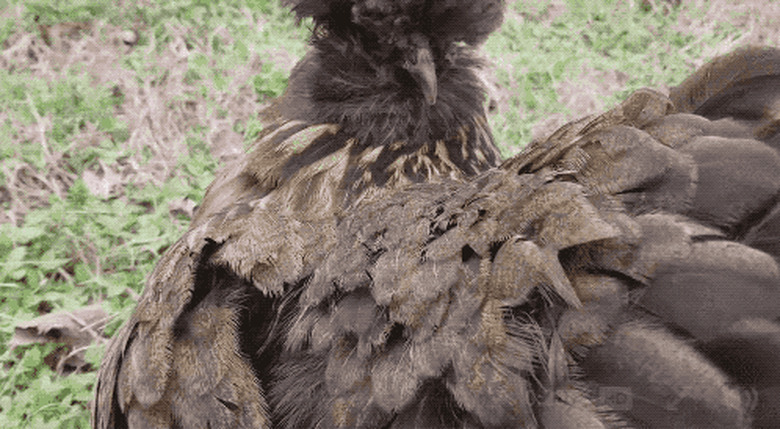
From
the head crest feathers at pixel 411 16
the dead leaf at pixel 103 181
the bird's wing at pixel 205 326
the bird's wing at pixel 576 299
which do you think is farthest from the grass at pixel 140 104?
the bird's wing at pixel 576 299

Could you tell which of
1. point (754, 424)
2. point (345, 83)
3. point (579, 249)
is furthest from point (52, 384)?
point (754, 424)

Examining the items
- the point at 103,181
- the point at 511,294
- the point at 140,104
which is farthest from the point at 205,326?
the point at 140,104

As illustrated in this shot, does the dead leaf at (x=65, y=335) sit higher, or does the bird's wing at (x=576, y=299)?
the bird's wing at (x=576, y=299)

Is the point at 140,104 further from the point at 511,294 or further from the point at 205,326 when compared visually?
the point at 511,294

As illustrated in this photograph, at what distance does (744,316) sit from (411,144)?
1.37 metres

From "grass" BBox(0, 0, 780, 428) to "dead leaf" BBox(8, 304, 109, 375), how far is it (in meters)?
0.03

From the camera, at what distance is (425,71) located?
226 centimetres

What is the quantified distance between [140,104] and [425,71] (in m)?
2.60

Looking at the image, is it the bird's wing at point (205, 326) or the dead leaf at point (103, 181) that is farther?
the dead leaf at point (103, 181)

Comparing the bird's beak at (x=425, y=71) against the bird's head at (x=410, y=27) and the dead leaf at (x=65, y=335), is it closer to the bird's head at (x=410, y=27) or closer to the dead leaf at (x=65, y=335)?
the bird's head at (x=410, y=27)

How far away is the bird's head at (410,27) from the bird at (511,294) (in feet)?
0.10

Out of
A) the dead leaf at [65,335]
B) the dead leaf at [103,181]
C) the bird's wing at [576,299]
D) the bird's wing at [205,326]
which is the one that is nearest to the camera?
the bird's wing at [576,299]

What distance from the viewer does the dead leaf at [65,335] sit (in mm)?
2930

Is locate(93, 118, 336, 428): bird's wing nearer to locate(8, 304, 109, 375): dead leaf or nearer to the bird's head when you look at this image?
the bird's head
